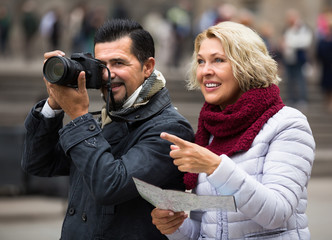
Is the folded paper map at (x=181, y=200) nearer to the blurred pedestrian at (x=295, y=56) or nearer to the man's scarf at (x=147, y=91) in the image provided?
the man's scarf at (x=147, y=91)

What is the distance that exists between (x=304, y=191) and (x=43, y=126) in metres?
1.19

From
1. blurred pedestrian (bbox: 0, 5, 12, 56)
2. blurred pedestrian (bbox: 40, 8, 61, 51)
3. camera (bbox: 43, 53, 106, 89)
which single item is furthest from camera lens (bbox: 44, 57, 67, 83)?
blurred pedestrian (bbox: 0, 5, 12, 56)

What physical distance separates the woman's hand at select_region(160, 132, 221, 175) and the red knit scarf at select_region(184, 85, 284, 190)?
247mm

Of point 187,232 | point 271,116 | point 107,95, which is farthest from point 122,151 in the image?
point 271,116

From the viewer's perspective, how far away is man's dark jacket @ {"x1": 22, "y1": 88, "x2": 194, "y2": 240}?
8.55ft

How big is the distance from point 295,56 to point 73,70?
1110 centimetres

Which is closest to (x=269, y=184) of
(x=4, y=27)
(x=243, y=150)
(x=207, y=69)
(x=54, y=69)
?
(x=243, y=150)

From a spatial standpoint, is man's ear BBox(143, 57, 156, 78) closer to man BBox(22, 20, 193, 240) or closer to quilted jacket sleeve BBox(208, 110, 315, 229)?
man BBox(22, 20, 193, 240)

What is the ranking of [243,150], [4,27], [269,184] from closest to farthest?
[269,184]
[243,150]
[4,27]

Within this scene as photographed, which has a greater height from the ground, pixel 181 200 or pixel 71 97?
pixel 71 97

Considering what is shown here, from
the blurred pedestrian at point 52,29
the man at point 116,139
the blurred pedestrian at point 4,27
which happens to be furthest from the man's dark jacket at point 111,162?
the blurred pedestrian at point 4,27

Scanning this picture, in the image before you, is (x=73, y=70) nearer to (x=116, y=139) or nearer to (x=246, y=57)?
(x=116, y=139)

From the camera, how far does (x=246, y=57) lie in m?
2.63

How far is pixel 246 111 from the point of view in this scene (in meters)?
2.57
